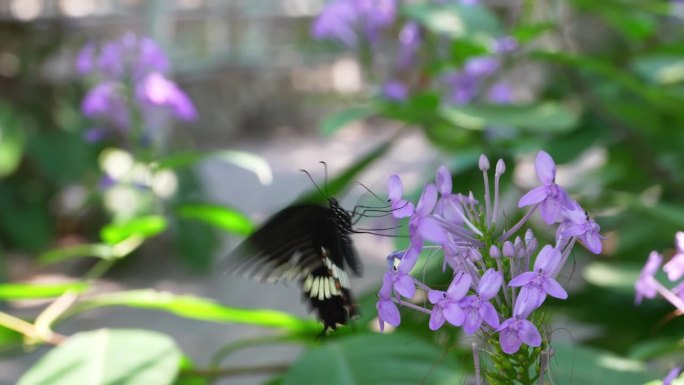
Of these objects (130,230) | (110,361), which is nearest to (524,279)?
(110,361)

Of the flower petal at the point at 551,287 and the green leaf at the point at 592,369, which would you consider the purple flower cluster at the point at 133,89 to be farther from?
the flower petal at the point at 551,287

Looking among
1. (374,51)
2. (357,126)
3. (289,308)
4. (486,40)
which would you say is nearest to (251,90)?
(357,126)

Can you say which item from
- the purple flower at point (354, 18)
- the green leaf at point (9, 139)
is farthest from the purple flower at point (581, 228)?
the green leaf at point (9, 139)

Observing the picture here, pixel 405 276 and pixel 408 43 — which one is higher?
pixel 405 276

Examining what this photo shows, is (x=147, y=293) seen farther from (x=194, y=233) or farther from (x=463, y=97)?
(x=194, y=233)

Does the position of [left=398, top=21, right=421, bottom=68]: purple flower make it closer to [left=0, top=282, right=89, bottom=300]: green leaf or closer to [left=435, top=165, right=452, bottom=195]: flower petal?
[left=0, top=282, right=89, bottom=300]: green leaf

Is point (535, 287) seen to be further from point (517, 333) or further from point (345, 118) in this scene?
point (345, 118)
